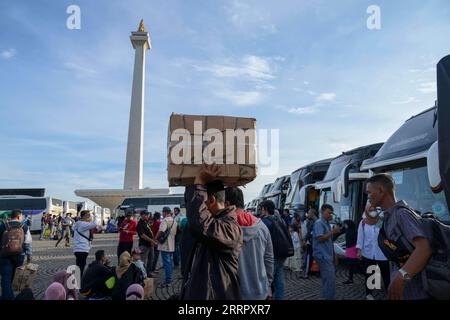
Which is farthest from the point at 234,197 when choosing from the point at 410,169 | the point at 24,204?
the point at 24,204

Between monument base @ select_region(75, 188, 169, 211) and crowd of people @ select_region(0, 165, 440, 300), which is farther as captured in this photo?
monument base @ select_region(75, 188, 169, 211)

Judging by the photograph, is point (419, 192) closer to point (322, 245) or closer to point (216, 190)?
point (322, 245)

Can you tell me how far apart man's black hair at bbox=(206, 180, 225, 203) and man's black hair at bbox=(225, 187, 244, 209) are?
2.79 feet

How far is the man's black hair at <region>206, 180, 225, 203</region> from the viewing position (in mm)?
2770

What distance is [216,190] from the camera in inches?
110

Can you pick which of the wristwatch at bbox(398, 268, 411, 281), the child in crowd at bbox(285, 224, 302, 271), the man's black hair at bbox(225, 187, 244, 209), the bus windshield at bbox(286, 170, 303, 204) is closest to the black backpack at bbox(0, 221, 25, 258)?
the man's black hair at bbox(225, 187, 244, 209)

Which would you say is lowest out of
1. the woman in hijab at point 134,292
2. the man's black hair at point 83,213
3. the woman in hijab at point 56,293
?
the woman in hijab at point 134,292

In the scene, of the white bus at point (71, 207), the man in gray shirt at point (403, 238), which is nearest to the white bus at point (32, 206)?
the white bus at point (71, 207)

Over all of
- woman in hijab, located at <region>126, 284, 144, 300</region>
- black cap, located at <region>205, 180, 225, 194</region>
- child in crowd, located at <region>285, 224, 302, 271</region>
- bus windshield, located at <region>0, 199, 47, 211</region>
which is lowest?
child in crowd, located at <region>285, 224, 302, 271</region>

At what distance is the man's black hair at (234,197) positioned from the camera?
372 centimetres

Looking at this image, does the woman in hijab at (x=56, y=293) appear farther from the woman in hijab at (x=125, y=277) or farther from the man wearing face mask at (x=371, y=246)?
the man wearing face mask at (x=371, y=246)

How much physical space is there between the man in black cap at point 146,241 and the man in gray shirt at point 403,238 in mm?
6941

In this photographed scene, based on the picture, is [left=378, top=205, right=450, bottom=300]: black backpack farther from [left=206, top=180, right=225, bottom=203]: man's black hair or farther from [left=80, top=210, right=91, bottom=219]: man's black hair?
[left=80, top=210, right=91, bottom=219]: man's black hair
